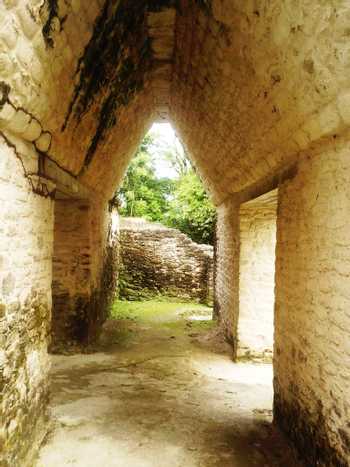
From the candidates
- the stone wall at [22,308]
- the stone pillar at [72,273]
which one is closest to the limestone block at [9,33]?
the stone wall at [22,308]

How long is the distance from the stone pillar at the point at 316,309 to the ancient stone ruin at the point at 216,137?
0.02m

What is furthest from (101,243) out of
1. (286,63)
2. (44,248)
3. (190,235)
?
(190,235)

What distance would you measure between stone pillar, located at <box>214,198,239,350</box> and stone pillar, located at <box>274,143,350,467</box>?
2.40 metres

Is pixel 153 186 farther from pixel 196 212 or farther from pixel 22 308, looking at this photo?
pixel 22 308

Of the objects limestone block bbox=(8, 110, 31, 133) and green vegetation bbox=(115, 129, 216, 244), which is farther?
green vegetation bbox=(115, 129, 216, 244)

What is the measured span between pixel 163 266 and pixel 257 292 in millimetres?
6781

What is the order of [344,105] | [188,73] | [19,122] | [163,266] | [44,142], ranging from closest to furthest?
[344,105]
[19,122]
[44,142]
[188,73]
[163,266]

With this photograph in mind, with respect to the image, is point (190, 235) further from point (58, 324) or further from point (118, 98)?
point (118, 98)

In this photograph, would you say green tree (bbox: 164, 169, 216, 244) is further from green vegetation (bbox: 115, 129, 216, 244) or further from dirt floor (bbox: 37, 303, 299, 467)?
dirt floor (bbox: 37, 303, 299, 467)

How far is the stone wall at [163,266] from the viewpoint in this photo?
12.4m

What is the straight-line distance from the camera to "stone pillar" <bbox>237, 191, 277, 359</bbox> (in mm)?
6031

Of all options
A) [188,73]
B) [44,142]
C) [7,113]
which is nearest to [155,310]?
[188,73]

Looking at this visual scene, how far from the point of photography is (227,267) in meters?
7.30

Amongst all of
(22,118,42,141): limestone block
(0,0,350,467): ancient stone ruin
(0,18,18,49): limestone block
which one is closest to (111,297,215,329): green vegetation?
(0,0,350,467): ancient stone ruin
